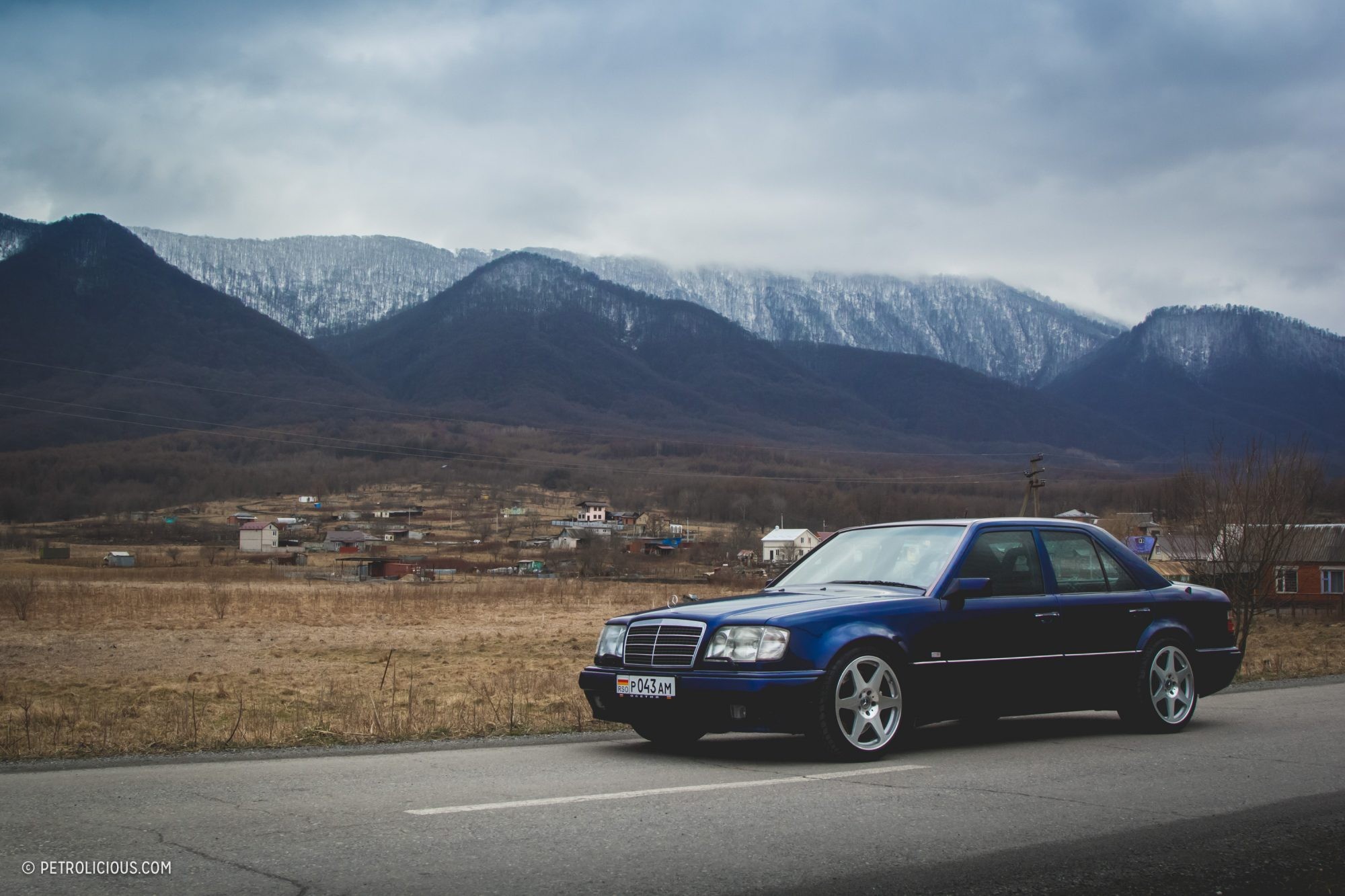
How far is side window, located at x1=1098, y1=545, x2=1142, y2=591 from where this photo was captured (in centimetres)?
1023

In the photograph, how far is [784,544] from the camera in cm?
12506

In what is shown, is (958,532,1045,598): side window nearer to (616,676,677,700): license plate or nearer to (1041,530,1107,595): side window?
(1041,530,1107,595): side window

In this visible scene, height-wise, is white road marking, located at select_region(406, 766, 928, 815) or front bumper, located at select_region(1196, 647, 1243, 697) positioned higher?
front bumper, located at select_region(1196, 647, 1243, 697)

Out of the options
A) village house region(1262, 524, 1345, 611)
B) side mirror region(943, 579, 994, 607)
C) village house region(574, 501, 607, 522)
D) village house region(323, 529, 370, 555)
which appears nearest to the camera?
side mirror region(943, 579, 994, 607)

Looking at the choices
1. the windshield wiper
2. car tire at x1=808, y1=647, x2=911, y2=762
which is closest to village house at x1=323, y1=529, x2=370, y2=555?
the windshield wiper

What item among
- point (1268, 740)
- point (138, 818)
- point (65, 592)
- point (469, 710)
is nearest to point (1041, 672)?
point (1268, 740)

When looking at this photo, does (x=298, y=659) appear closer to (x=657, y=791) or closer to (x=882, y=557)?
(x=882, y=557)

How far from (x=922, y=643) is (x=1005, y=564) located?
138 centimetres

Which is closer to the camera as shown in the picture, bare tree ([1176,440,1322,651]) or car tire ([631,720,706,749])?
car tire ([631,720,706,749])

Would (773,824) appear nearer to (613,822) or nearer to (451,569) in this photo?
(613,822)

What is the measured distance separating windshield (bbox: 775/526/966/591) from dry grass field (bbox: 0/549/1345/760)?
9.51ft

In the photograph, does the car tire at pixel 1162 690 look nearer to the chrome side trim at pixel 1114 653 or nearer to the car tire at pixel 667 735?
the chrome side trim at pixel 1114 653

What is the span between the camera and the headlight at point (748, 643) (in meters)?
8.13

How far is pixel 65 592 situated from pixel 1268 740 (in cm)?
6081
